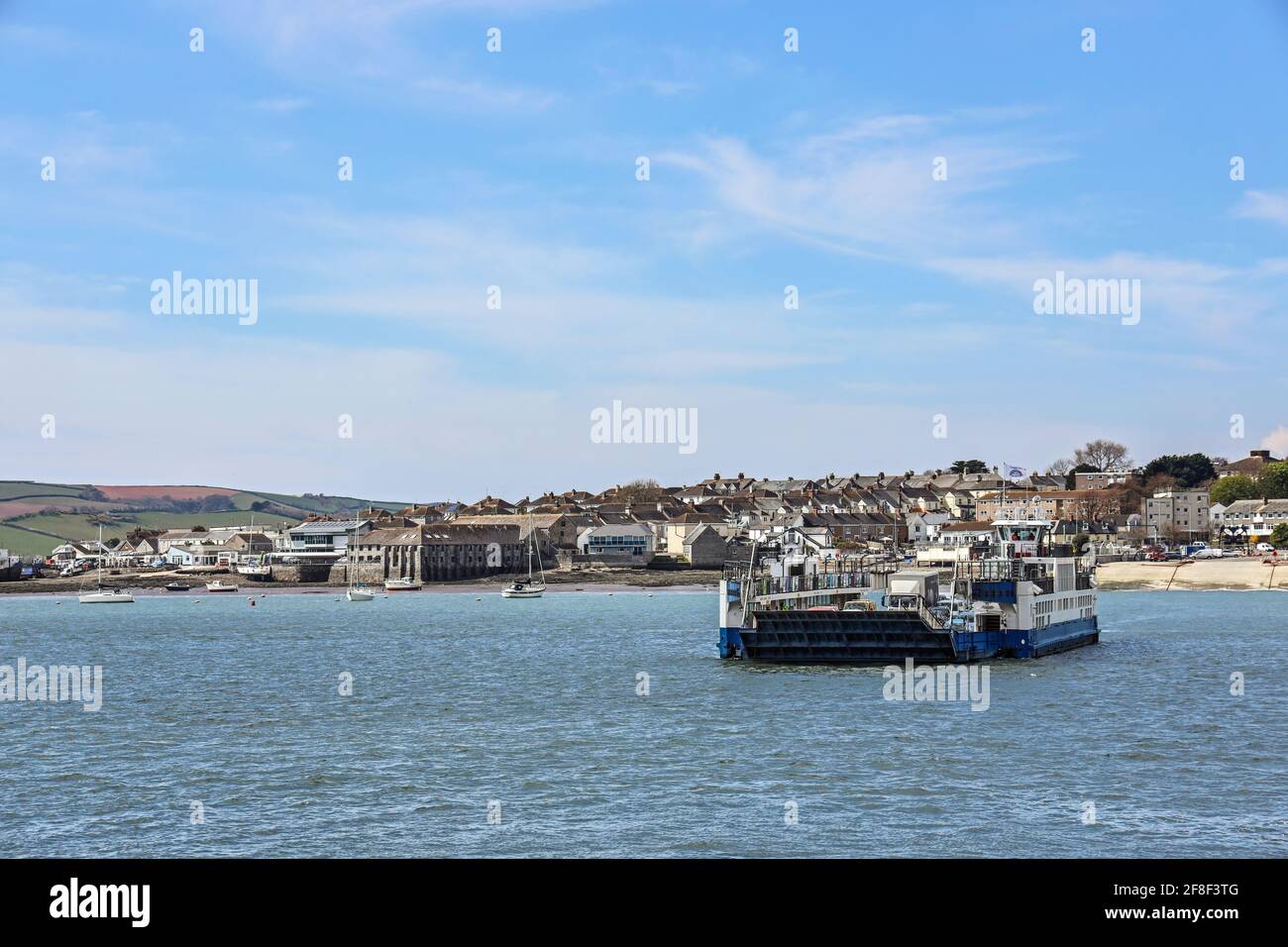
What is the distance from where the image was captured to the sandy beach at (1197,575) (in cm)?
13550

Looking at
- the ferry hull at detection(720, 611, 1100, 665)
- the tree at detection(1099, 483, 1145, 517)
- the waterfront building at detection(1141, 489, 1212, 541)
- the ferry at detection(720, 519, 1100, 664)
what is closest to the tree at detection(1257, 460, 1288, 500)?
the waterfront building at detection(1141, 489, 1212, 541)

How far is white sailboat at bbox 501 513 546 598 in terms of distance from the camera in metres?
135

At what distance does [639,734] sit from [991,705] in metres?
12.5

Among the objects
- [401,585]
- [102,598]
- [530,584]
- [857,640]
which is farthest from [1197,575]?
[102,598]

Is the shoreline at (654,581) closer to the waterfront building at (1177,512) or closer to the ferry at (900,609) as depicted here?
the waterfront building at (1177,512)

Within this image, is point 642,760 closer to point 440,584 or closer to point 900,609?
point 900,609

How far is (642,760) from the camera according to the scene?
3053 centimetres

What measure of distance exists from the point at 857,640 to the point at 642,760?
73.5 ft

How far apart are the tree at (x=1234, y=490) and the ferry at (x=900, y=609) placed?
148 m

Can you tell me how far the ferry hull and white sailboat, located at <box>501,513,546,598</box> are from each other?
82.3 m
